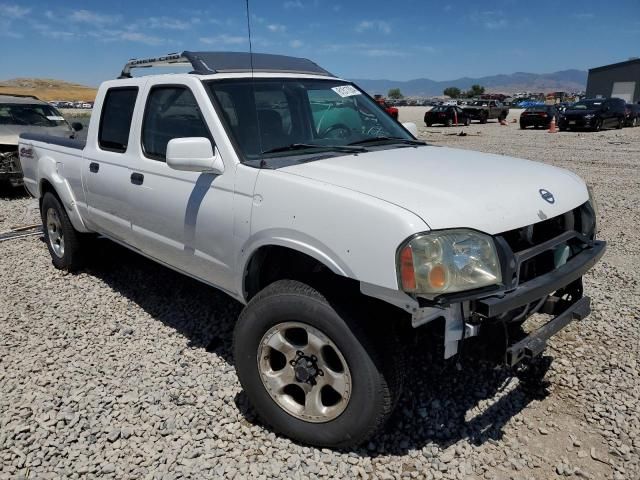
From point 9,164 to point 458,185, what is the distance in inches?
355

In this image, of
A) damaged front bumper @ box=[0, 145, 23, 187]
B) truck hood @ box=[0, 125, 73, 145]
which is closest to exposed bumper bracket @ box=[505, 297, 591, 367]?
truck hood @ box=[0, 125, 73, 145]

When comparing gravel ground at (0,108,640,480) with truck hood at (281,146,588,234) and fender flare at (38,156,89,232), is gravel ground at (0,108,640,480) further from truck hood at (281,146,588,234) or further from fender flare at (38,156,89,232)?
fender flare at (38,156,89,232)

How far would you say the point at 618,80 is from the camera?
6538cm

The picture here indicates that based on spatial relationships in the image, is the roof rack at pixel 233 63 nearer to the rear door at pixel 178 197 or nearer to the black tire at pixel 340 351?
the rear door at pixel 178 197

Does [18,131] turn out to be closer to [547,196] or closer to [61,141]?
[61,141]

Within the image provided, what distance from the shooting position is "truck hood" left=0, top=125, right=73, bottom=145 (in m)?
9.04

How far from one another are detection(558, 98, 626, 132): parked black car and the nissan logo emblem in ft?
77.5

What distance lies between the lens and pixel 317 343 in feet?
8.25

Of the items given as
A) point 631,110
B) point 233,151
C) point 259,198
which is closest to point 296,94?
point 233,151

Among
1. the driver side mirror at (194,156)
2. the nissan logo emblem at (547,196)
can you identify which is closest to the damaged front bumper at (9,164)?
the driver side mirror at (194,156)

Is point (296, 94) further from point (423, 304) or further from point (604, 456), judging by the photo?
point (604, 456)

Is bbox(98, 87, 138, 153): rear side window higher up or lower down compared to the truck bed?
higher up

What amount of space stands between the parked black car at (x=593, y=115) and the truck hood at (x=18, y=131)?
21358 mm

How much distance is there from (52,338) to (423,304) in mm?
3051
